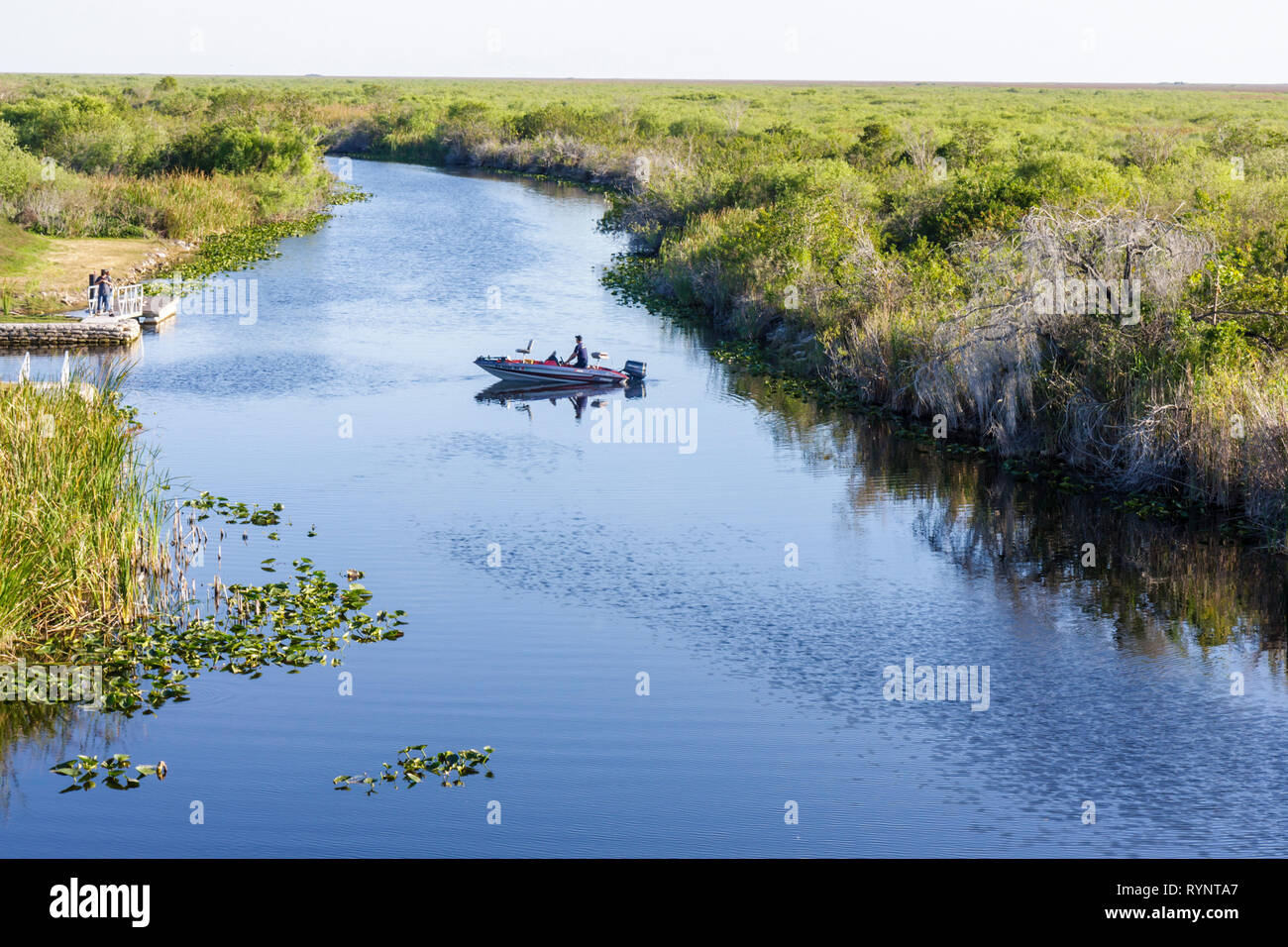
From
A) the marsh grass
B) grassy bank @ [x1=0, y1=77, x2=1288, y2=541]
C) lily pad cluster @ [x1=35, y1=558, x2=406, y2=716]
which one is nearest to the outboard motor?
grassy bank @ [x1=0, y1=77, x2=1288, y2=541]

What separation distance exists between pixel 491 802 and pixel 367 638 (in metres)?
5.08

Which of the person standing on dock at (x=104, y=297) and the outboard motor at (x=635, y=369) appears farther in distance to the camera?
the person standing on dock at (x=104, y=297)

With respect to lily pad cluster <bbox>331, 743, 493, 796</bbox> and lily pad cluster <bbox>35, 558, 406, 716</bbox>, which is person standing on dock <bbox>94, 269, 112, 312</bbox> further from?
lily pad cluster <bbox>331, 743, 493, 796</bbox>

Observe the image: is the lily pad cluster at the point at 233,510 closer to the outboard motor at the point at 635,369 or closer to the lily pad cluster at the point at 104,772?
the lily pad cluster at the point at 104,772

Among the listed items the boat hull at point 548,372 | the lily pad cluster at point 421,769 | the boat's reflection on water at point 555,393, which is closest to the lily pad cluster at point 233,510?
the lily pad cluster at point 421,769

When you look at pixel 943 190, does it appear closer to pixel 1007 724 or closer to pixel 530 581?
pixel 530 581

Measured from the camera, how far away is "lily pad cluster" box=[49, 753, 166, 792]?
14742 millimetres

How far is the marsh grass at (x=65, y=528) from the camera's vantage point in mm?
17688

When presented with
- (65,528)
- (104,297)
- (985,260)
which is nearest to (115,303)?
(104,297)

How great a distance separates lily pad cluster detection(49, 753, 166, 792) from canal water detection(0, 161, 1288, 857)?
0.85 feet

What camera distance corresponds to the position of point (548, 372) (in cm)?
3600

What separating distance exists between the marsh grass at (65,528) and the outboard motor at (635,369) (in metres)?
17.3

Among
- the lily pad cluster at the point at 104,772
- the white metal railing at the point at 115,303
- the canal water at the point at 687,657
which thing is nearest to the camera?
the canal water at the point at 687,657
